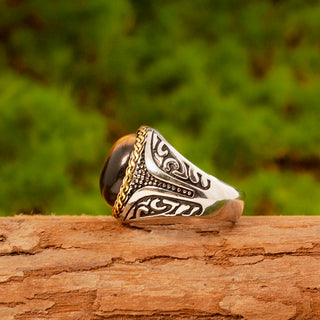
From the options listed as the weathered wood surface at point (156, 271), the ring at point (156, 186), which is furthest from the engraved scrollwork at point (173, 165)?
the weathered wood surface at point (156, 271)

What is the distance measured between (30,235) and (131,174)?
0.24 metres

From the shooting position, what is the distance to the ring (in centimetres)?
92

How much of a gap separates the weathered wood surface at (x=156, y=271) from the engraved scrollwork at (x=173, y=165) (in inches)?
3.9

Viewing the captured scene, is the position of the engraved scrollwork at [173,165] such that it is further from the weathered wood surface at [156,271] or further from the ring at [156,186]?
the weathered wood surface at [156,271]

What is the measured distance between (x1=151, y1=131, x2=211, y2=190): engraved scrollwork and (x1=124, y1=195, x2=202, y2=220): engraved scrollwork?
5cm

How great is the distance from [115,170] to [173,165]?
0.12 m

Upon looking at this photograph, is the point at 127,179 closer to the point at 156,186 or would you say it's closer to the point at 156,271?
the point at 156,186

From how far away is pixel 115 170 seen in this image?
0.95 m

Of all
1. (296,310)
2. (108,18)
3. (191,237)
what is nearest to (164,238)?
(191,237)

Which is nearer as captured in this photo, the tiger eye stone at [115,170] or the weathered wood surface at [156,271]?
the weathered wood surface at [156,271]

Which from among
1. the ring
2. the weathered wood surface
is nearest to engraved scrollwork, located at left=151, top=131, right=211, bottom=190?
the ring

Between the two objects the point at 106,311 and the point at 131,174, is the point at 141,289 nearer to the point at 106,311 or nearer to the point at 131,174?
the point at 106,311

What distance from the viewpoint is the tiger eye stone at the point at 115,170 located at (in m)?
0.95

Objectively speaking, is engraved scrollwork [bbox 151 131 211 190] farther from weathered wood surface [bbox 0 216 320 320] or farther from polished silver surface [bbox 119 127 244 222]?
weathered wood surface [bbox 0 216 320 320]
